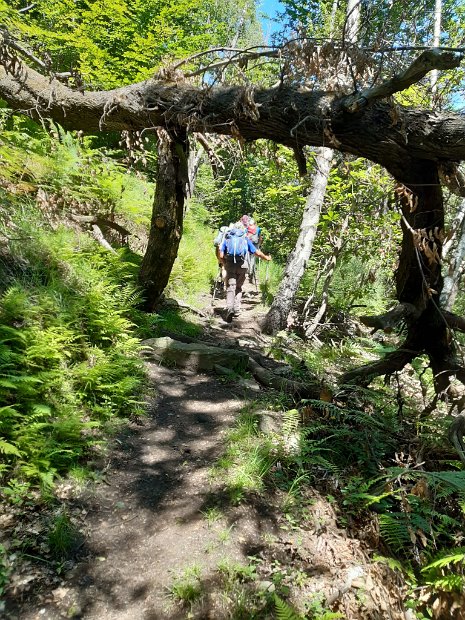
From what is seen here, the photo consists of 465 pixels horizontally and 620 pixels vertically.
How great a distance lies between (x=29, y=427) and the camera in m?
3.35

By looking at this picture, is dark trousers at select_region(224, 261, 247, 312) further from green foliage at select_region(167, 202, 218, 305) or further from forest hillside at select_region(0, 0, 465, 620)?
forest hillside at select_region(0, 0, 465, 620)

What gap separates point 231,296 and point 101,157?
14.3ft

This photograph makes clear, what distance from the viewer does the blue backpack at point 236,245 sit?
9125 mm

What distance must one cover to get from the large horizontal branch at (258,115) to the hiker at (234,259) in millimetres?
3901

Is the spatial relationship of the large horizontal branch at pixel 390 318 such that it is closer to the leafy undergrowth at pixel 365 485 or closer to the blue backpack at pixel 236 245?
the leafy undergrowth at pixel 365 485

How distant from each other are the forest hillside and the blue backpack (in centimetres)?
217

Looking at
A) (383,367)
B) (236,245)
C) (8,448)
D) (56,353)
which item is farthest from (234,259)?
(8,448)

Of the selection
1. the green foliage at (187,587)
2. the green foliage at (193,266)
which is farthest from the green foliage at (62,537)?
the green foliage at (193,266)

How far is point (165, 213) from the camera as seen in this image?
252 inches

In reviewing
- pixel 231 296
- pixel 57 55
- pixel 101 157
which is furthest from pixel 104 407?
pixel 57 55

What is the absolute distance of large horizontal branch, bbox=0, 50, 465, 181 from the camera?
3.55 m

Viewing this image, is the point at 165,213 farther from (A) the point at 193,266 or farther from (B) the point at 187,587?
(B) the point at 187,587

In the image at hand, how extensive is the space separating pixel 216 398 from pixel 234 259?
14.9 feet

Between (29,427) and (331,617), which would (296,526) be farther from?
(29,427)
